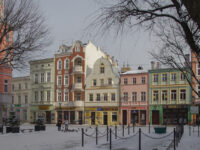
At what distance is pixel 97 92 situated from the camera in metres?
47.1

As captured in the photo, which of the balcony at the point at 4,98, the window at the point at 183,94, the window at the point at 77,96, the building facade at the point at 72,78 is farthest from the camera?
the window at the point at 77,96

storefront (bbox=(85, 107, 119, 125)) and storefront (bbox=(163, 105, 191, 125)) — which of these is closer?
storefront (bbox=(163, 105, 191, 125))

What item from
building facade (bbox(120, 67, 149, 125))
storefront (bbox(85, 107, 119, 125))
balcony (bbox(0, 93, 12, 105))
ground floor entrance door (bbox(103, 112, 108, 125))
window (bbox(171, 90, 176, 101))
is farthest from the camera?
ground floor entrance door (bbox(103, 112, 108, 125))

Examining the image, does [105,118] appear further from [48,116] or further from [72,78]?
[48,116]

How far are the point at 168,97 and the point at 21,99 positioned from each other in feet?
98.4

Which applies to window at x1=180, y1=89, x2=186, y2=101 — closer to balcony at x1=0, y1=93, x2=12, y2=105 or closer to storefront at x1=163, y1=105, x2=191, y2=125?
storefront at x1=163, y1=105, x2=191, y2=125

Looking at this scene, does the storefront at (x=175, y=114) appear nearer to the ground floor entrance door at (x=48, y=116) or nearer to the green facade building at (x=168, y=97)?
the green facade building at (x=168, y=97)

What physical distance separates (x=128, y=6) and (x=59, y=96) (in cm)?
4368

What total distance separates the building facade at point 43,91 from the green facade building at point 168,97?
18.3 m

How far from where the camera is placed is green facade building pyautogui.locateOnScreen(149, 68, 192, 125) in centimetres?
4028

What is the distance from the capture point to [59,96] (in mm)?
50562

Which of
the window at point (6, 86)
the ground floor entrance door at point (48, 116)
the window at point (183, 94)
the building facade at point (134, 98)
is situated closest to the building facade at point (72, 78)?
the ground floor entrance door at point (48, 116)

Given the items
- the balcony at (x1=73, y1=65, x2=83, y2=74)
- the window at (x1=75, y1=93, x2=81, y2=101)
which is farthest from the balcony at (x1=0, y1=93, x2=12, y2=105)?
the window at (x1=75, y1=93, x2=81, y2=101)

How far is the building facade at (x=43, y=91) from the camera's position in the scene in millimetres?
50938
